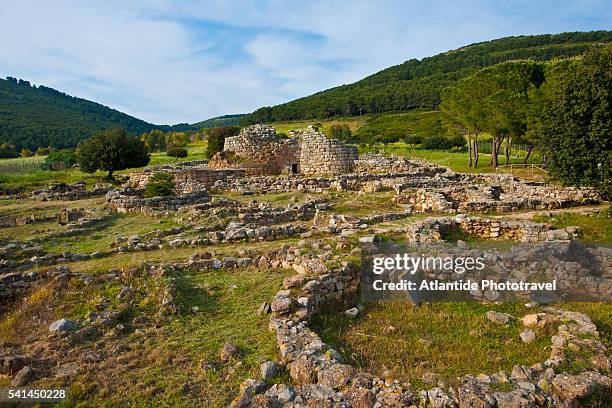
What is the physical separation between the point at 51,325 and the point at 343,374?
5.24m

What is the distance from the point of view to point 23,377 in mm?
5688

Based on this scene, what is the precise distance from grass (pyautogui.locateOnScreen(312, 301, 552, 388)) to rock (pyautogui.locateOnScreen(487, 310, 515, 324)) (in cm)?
9

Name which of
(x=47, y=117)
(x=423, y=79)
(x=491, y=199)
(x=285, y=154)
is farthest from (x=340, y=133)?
(x=47, y=117)

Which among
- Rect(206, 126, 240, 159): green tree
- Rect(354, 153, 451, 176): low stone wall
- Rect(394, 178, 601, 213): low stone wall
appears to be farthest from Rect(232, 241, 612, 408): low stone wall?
Rect(206, 126, 240, 159): green tree

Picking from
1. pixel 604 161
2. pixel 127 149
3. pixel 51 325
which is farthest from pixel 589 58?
pixel 127 149

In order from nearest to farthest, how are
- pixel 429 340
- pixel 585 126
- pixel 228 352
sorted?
pixel 228 352 < pixel 429 340 < pixel 585 126

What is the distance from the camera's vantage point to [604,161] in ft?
50.2

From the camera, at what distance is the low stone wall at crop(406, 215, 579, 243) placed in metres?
11.0

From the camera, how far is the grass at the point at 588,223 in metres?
11.5

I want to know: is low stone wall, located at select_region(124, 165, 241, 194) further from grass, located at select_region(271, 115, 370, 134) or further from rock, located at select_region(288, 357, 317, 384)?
grass, located at select_region(271, 115, 370, 134)

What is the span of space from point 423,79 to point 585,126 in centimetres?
13361

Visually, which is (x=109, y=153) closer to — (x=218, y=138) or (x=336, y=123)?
(x=218, y=138)

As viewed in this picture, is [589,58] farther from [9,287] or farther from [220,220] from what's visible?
[9,287]

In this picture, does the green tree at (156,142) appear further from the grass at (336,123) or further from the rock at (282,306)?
the rock at (282,306)
